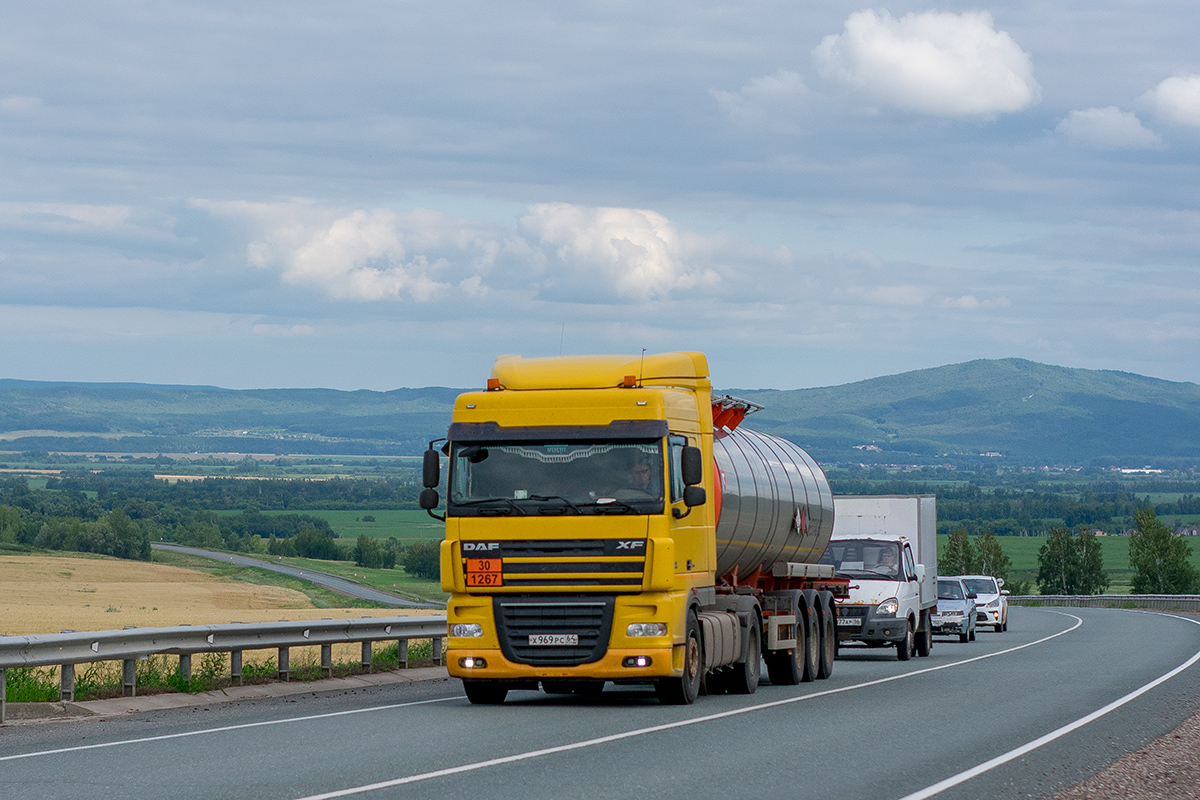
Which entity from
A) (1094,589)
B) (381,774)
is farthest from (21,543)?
(381,774)

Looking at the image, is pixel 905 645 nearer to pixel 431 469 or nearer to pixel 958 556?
pixel 431 469

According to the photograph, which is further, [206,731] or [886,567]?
[886,567]

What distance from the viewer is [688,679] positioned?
→ 1669 centimetres

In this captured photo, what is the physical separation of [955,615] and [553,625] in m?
23.2

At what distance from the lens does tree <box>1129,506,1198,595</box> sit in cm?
12788

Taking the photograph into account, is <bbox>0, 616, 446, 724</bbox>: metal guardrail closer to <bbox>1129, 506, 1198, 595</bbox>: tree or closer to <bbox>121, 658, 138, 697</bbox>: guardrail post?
<bbox>121, 658, 138, 697</bbox>: guardrail post

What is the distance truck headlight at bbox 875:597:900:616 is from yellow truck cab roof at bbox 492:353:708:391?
36.5ft

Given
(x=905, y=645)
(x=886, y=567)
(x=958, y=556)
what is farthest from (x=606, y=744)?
(x=958, y=556)

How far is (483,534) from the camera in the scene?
52.9 ft

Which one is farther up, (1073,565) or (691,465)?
(691,465)

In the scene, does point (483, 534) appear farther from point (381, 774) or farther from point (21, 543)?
point (21, 543)

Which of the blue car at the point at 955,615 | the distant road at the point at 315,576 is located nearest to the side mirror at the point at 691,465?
the blue car at the point at 955,615

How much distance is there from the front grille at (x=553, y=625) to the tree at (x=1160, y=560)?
395ft

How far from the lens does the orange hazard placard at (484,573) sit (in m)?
16.1
